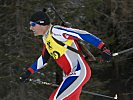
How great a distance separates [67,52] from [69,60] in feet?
0.29

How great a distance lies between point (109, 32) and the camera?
9617mm

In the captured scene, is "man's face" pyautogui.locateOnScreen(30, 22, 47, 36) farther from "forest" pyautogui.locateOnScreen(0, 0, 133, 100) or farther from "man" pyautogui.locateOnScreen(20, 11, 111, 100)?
"forest" pyautogui.locateOnScreen(0, 0, 133, 100)

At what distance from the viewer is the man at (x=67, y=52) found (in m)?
3.55

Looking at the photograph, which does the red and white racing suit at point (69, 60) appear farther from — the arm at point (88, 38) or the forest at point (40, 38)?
the forest at point (40, 38)

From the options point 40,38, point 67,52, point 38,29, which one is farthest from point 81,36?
point 40,38

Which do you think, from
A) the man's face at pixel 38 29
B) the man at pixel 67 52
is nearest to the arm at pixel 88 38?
the man at pixel 67 52

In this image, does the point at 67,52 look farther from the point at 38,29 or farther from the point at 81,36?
Result: the point at 38,29

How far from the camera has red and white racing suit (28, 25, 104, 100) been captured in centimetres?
356

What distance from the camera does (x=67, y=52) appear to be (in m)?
3.69

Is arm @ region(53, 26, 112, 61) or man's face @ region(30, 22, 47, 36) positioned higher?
man's face @ region(30, 22, 47, 36)

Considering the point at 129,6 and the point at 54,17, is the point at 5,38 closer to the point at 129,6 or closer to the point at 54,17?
the point at 54,17

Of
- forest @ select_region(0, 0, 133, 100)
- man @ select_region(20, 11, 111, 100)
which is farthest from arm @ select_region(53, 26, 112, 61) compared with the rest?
forest @ select_region(0, 0, 133, 100)

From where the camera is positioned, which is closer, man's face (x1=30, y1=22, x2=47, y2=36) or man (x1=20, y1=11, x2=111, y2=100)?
man (x1=20, y1=11, x2=111, y2=100)

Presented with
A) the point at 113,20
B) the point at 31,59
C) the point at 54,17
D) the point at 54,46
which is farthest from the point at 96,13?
the point at 54,46
